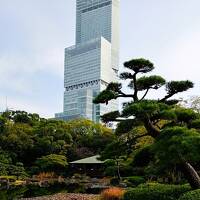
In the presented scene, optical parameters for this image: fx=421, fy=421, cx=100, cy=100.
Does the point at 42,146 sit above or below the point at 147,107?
above

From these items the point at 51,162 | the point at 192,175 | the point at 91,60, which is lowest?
the point at 192,175

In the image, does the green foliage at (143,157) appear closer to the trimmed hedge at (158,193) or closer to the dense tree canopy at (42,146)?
the trimmed hedge at (158,193)

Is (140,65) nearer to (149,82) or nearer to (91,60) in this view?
(149,82)

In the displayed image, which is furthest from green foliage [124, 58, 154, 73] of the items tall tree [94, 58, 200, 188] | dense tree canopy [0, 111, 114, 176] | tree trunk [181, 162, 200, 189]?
dense tree canopy [0, 111, 114, 176]

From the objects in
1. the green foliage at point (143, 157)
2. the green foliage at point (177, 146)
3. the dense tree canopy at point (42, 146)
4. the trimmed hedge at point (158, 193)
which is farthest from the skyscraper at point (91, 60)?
the green foliage at point (177, 146)

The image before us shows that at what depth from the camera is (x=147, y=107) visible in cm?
681

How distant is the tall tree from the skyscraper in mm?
54813

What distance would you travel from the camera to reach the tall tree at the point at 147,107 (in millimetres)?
6949

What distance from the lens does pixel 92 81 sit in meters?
93.3

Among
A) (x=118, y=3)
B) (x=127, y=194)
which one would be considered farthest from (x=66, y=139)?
(x=118, y=3)

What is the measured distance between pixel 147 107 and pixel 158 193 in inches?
94.2

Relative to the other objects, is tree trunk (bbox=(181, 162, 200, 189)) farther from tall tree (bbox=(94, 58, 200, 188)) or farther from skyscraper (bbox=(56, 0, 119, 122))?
skyscraper (bbox=(56, 0, 119, 122))

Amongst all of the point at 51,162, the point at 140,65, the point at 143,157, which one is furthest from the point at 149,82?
the point at 51,162

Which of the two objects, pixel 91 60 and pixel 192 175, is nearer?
pixel 192 175
